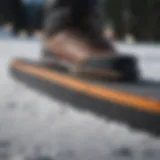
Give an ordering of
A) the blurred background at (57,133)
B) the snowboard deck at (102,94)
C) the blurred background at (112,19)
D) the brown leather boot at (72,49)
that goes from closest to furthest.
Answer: the blurred background at (57,133)
the snowboard deck at (102,94)
the brown leather boot at (72,49)
the blurred background at (112,19)

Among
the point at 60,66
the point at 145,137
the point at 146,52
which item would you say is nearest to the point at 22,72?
the point at 60,66

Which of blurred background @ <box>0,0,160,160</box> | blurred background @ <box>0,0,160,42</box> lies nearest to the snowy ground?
blurred background @ <box>0,0,160,160</box>

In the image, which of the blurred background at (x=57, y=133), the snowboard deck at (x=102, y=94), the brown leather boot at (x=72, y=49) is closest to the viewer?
the blurred background at (x=57, y=133)

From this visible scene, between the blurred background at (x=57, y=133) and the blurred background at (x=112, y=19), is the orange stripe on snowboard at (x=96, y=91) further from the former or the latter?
the blurred background at (x=112, y=19)

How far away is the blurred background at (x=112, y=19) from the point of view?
10.3ft

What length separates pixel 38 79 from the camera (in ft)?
4.84

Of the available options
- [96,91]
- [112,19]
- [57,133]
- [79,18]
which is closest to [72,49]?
[79,18]

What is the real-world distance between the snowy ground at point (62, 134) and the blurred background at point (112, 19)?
1599mm

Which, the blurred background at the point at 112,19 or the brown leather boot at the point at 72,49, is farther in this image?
the blurred background at the point at 112,19

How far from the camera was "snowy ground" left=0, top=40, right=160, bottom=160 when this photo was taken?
2.89 feet

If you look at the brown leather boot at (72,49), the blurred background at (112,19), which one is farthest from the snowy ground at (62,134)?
the blurred background at (112,19)

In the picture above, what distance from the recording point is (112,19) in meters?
3.53

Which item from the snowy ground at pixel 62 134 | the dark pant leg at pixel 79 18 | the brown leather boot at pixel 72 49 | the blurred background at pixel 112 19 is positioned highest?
the blurred background at pixel 112 19

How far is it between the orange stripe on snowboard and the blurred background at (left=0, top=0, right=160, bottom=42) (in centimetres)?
142
